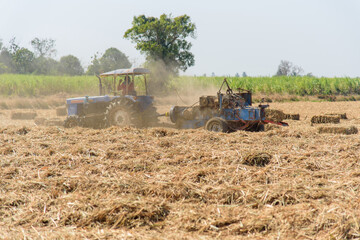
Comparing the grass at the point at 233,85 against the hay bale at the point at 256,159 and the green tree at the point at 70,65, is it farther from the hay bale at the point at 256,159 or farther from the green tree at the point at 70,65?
the green tree at the point at 70,65

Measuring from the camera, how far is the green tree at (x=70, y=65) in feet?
211

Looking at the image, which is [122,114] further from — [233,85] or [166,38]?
[166,38]

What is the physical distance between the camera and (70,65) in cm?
6769

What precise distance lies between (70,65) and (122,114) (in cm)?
5958

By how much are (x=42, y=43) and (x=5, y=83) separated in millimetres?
43923

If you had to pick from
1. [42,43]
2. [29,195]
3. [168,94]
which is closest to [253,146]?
[29,195]

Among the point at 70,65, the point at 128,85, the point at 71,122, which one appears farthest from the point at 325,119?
the point at 70,65

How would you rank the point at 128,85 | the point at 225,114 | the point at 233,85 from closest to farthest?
1. the point at 225,114
2. the point at 128,85
3. the point at 233,85

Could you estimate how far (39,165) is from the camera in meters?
6.48

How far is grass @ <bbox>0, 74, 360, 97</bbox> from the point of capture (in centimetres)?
2658

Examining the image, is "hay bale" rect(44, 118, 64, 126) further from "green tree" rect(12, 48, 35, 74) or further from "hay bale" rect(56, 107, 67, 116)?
"green tree" rect(12, 48, 35, 74)

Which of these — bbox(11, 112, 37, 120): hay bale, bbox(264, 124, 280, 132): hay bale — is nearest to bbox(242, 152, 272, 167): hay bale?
bbox(264, 124, 280, 132): hay bale

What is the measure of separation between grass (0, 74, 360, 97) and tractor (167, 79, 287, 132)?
16.8m

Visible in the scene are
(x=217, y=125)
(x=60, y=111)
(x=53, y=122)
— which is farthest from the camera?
(x=60, y=111)
